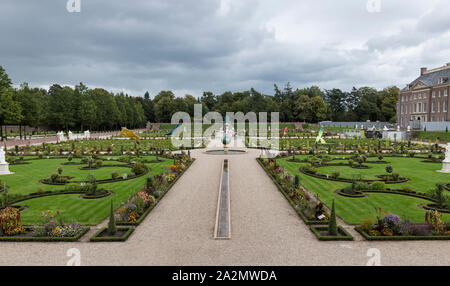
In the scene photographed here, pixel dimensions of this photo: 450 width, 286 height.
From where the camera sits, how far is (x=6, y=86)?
5588 centimetres

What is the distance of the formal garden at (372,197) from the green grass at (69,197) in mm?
9714

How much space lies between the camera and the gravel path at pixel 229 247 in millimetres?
9688

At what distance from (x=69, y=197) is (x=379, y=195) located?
18.1 m

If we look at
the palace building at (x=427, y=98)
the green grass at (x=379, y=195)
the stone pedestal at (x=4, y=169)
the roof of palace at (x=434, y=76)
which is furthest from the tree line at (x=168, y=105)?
the green grass at (x=379, y=195)

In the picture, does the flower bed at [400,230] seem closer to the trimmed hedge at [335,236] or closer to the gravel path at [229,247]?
the gravel path at [229,247]

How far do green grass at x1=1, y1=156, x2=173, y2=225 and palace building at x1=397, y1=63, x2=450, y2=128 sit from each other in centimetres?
6569

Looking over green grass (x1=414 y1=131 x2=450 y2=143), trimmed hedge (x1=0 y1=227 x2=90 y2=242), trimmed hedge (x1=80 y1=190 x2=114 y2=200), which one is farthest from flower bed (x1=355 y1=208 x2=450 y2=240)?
green grass (x1=414 y1=131 x2=450 y2=143)

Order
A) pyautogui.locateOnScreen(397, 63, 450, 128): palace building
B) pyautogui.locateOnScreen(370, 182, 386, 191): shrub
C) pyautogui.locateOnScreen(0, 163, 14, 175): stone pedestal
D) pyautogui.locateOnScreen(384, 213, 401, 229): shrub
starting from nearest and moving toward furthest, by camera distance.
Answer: pyautogui.locateOnScreen(384, 213, 401, 229): shrub, pyautogui.locateOnScreen(370, 182, 386, 191): shrub, pyautogui.locateOnScreen(0, 163, 14, 175): stone pedestal, pyautogui.locateOnScreen(397, 63, 450, 128): palace building

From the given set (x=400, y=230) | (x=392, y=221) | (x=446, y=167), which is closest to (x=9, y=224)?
(x=392, y=221)

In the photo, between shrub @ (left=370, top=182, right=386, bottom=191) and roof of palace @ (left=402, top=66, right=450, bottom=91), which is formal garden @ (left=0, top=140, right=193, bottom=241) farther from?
roof of palace @ (left=402, top=66, right=450, bottom=91)

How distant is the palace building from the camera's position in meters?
67.0

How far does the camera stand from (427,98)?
72000 millimetres

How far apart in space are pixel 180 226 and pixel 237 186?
780 centimetres
